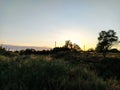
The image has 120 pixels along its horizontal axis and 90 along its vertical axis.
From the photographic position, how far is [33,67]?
13.7 m

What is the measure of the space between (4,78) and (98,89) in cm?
426

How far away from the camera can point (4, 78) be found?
11.3 m

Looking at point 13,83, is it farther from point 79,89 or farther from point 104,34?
point 104,34

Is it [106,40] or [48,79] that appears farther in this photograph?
[106,40]

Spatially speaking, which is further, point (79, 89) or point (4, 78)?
point (4, 78)

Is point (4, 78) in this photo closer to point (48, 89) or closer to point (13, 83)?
point (13, 83)

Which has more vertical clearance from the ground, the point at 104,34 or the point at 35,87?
the point at 104,34

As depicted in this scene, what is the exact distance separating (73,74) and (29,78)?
245 centimetres

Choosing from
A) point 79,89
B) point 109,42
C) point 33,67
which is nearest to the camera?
point 79,89

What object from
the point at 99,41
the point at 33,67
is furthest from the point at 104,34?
the point at 33,67

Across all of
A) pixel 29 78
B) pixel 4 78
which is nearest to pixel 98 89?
pixel 29 78

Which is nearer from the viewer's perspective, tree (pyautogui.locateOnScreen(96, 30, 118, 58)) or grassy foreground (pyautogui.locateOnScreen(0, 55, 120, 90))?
grassy foreground (pyautogui.locateOnScreen(0, 55, 120, 90))

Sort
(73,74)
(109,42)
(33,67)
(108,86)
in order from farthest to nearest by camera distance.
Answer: (109,42) → (33,67) → (73,74) → (108,86)

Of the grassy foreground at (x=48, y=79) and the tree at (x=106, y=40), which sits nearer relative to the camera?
the grassy foreground at (x=48, y=79)
